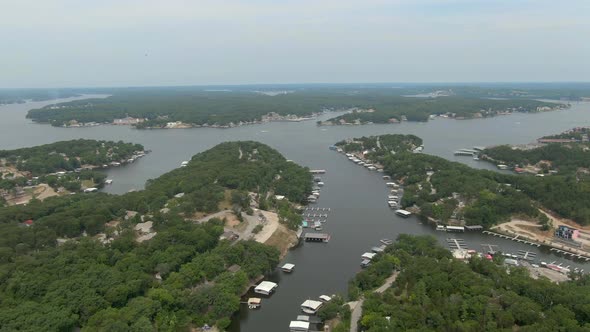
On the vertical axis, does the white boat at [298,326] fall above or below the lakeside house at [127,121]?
below

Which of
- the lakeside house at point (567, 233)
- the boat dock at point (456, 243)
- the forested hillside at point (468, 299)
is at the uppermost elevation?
the forested hillside at point (468, 299)

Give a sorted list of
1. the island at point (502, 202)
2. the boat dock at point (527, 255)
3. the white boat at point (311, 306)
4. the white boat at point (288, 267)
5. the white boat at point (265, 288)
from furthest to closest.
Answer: the island at point (502, 202), the boat dock at point (527, 255), the white boat at point (288, 267), the white boat at point (265, 288), the white boat at point (311, 306)

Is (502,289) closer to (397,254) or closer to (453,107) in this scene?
(397,254)

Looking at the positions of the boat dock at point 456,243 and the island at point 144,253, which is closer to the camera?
the island at point 144,253

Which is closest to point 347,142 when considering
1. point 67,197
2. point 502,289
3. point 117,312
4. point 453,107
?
point 67,197

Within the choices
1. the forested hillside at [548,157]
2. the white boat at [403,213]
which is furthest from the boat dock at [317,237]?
the forested hillside at [548,157]

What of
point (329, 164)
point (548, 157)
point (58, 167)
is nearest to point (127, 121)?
point (58, 167)

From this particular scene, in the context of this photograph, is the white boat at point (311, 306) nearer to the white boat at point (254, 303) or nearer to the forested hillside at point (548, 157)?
the white boat at point (254, 303)
